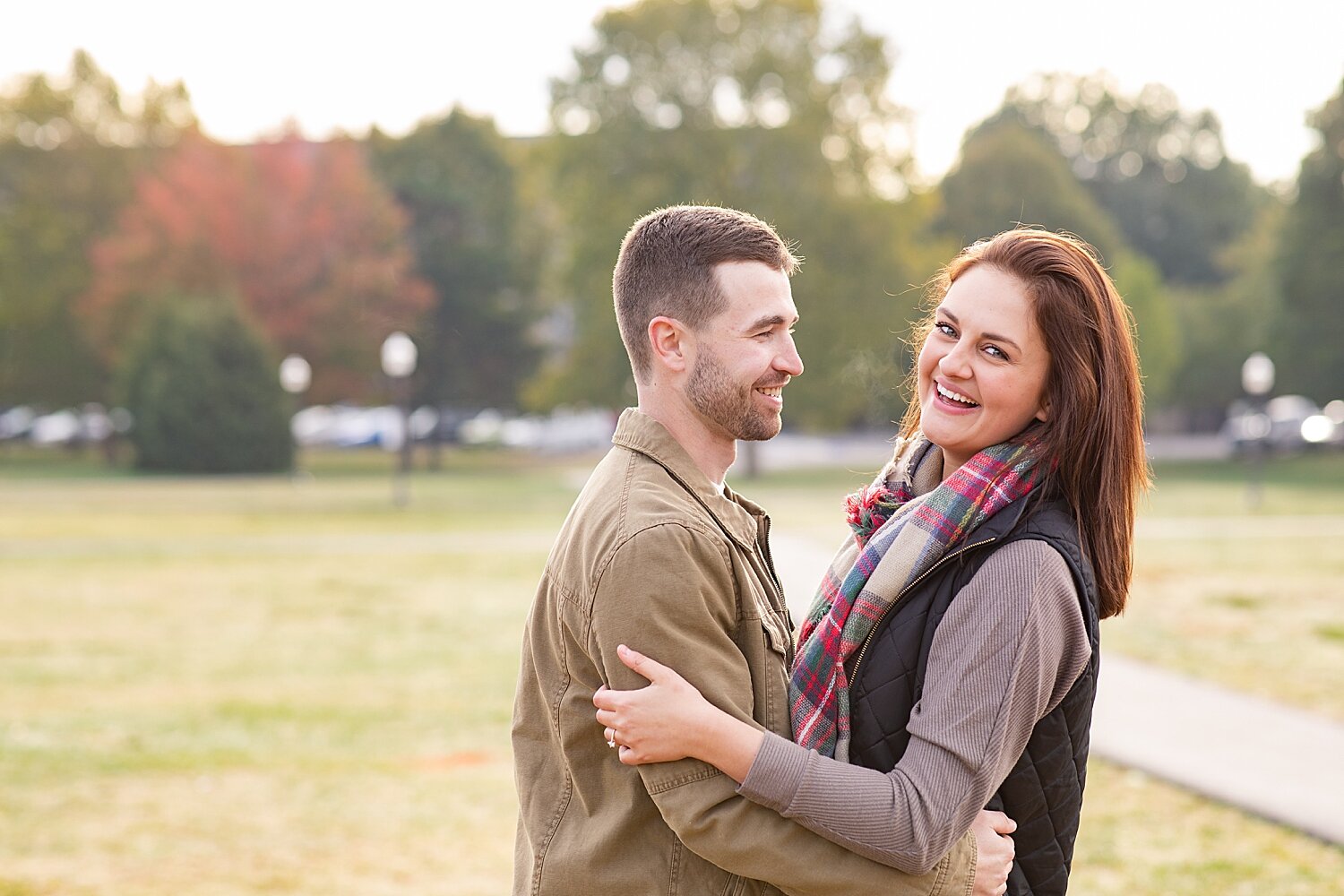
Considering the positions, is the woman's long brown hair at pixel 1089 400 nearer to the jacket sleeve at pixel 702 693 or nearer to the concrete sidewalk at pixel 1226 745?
the jacket sleeve at pixel 702 693

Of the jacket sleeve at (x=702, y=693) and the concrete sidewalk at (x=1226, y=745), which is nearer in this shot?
the jacket sleeve at (x=702, y=693)

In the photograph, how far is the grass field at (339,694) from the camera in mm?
5598

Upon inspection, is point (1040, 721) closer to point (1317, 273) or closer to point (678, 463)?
point (678, 463)

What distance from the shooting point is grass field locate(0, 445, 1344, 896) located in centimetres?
560

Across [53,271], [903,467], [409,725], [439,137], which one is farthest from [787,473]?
[903,467]

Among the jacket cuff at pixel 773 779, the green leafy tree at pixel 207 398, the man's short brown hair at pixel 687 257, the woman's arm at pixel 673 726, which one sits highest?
the man's short brown hair at pixel 687 257

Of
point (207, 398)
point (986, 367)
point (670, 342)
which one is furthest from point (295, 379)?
point (986, 367)

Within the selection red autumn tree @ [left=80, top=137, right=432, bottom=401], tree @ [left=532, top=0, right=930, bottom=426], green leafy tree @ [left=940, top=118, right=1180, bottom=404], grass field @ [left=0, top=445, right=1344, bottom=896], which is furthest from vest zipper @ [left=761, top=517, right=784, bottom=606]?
green leafy tree @ [left=940, top=118, right=1180, bottom=404]

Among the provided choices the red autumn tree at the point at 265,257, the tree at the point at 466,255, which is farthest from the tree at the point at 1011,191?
the red autumn tree at the point at 265,257

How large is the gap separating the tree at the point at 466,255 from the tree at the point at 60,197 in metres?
8.64

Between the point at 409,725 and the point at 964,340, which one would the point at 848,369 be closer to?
the point at 409,725

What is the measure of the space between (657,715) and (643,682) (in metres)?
0.07

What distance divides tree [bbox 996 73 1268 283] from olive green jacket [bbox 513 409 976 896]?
60440 mm

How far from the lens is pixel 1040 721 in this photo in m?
2.38
